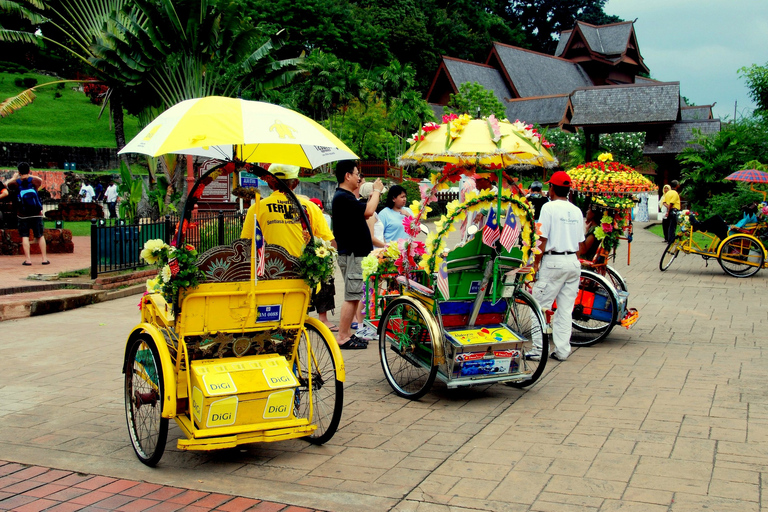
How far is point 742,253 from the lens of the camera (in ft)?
47.1

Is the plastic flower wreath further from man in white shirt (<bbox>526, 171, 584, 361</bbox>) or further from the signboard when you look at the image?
the signboard

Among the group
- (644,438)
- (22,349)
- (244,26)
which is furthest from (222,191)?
(644,438)

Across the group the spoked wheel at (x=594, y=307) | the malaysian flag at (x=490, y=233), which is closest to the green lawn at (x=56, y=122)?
the spoked wheel at (x=594, y=307)

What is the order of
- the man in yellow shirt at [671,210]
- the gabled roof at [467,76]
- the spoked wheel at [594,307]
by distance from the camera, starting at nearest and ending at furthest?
the spoked wheel at [594,307] < the man in yellow shirt at [671,210] < the gabled roof at [467,76]

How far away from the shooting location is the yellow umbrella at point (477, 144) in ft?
20.1

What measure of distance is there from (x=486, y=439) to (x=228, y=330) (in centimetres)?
200

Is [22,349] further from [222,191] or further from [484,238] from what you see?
[222,191]

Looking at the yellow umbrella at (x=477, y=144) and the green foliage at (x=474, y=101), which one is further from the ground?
the green foliage at (x=474, y=101)

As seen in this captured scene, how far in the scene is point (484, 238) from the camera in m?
6.06

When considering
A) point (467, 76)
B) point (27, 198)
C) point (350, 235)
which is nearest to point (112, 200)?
point (27, 198)

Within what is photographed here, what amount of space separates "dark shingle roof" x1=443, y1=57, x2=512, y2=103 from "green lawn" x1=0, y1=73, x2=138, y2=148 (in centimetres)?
2367

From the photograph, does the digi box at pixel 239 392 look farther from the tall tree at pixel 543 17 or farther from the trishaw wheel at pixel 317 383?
the tall tree at pixel 543 17

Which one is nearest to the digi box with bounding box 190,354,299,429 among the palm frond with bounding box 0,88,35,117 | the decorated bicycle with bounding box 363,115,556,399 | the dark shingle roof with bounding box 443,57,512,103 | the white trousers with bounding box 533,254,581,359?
the decorated bicycle with bounding box 363,115,556,399

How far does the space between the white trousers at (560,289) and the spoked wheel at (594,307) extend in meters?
0.97
